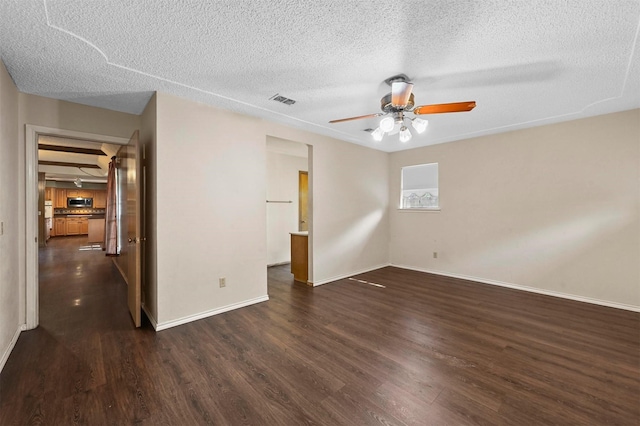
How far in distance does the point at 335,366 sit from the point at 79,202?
1446 cm

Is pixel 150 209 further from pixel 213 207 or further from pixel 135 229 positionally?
pixel 213 207

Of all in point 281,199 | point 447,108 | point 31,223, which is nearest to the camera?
point 447,108

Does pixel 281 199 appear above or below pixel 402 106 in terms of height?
below

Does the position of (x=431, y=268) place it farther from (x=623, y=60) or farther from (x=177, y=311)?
(x=177, y=311)

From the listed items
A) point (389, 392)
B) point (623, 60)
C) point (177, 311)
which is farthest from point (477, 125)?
point (177, 311)

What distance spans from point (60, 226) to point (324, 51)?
14.5 metres

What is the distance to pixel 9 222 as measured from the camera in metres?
2.34

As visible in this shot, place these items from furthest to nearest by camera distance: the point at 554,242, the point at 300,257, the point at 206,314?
1. the point at 300,257
2. the point at 554,242
3. the point at 206,314

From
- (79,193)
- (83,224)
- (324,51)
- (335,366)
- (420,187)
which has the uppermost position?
(324,51)

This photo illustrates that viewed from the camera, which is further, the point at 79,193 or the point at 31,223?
the point at 79,193

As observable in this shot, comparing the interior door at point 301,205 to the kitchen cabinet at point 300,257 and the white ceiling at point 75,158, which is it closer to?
the kitchen cabinet at point 300,257

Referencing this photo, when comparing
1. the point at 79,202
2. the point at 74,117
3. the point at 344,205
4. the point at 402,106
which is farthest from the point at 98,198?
the point at 402,106

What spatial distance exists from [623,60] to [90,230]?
41.6 ft

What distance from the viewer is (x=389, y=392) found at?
182cm
